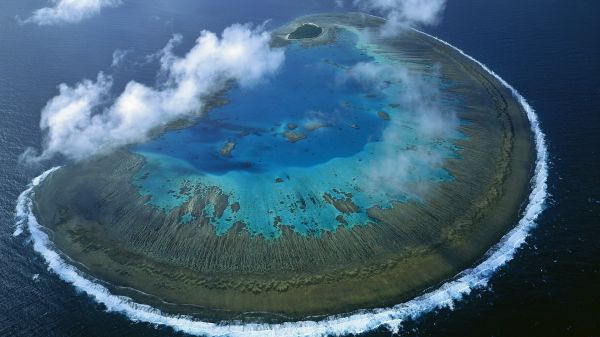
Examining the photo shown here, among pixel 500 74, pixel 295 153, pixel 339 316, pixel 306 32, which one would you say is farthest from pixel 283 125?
pixel 500 74

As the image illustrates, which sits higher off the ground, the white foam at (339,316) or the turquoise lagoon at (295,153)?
the turquoise lagoon at (295,153)

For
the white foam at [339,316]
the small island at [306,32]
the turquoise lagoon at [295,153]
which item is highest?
the small island at [306,32]

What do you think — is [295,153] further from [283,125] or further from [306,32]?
[306,32]

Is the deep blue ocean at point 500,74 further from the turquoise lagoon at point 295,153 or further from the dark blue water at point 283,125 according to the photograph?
the dark blue water at point 283,125

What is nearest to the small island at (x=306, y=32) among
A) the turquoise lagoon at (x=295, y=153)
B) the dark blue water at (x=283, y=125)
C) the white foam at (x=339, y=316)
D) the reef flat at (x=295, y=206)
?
the dark blue water at (x=283, y=125)

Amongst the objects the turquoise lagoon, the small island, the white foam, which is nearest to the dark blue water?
the turquoise lagoon

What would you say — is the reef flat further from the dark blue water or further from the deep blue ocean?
the deep blue ocean
